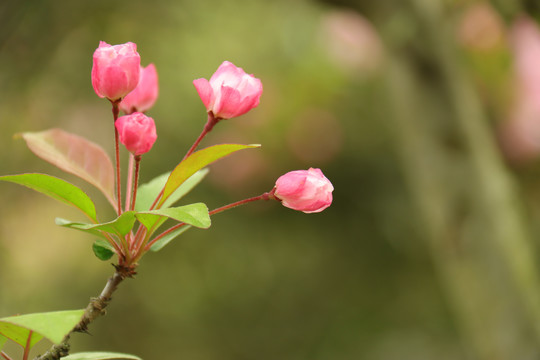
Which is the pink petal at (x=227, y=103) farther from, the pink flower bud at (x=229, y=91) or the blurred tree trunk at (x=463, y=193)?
the blurred tree trunk at (x=463, y=193)

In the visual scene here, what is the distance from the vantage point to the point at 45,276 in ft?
Answer: 7.18

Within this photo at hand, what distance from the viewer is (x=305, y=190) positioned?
1.38 feet

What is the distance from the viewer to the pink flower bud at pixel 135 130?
1.33 feet

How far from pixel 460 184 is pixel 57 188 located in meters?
0.99

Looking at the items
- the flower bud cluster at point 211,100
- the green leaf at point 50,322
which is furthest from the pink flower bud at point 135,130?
the green leaf at point 50,322

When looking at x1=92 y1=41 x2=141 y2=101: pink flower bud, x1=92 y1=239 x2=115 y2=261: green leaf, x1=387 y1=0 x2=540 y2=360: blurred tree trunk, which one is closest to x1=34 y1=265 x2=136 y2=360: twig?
x1=92 y1=239 x2=115 y2=261: green leaf

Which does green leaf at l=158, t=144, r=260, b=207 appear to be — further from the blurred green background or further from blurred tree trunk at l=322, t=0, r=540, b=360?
the blurred green background

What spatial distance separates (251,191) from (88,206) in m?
1.65

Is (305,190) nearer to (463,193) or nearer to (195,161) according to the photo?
(195,161)

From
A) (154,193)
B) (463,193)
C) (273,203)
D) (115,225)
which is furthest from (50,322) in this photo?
(273,203)

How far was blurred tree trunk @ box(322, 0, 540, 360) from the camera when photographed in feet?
3.92

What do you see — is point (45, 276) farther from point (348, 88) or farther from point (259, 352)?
point (348, 88)

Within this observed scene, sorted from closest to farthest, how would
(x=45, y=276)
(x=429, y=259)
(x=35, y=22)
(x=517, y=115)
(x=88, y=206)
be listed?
(x=88, y=206) < (x=35, y=22) < (x=517, y=115) < (x=429, y=259) < (x=45, y=276)

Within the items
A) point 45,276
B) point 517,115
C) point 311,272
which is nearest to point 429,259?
point 311,272
